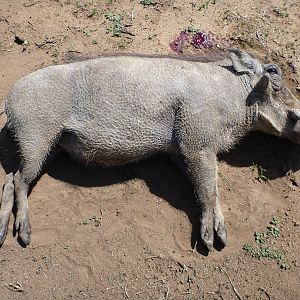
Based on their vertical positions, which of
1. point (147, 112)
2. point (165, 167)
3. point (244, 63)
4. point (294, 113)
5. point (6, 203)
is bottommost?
point (6, 203)

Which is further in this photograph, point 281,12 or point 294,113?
point 281,12

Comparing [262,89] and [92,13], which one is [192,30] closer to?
[92,13]

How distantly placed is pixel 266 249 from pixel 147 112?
1848 mm

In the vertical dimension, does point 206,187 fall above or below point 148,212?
above

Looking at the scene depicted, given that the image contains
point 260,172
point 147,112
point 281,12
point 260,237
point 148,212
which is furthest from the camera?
point 281,12

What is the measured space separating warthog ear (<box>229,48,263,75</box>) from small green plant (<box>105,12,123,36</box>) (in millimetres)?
1670

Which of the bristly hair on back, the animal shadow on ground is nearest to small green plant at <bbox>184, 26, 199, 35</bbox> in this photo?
the bristly hair on back

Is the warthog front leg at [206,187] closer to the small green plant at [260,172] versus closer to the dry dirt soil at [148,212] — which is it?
the dry dirt soil at [148,212]

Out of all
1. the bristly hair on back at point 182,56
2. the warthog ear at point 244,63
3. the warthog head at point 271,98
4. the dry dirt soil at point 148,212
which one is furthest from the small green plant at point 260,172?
the bristly hair on back at point 182,56

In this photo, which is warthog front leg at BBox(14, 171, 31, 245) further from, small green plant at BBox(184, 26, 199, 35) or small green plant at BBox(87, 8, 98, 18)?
small green plant at BBox(184, 26, 199, 35)

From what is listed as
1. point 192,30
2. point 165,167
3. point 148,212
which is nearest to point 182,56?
point 192,30

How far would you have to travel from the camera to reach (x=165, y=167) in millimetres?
5750

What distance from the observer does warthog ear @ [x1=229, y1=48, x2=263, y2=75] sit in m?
5.42

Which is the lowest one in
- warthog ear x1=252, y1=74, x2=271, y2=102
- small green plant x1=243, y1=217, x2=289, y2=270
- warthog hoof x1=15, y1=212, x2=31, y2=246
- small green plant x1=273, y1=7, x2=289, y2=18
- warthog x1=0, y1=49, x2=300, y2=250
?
warthog hoof x1=15, y1=212, x2=31, y2=246
